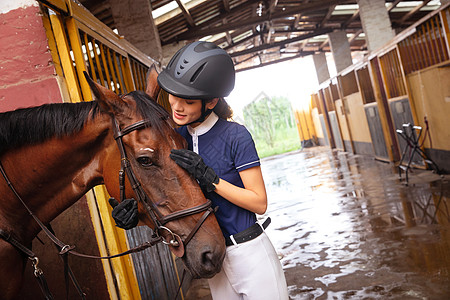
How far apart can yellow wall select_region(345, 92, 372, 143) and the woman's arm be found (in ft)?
27.0

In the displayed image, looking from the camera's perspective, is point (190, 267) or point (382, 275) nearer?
point (190, 267)

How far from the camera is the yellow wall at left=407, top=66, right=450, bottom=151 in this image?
5105 millimetres

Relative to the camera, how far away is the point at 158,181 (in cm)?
135

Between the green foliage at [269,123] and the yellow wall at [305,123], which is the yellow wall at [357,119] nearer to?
the yellow wall at [305,123]

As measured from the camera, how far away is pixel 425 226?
3.63 m

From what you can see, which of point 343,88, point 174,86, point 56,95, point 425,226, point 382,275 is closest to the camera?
point 174,86

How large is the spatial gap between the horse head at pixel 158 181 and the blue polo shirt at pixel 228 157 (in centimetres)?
10

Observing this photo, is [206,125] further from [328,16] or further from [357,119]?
[328,16]

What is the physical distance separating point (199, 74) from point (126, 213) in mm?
523

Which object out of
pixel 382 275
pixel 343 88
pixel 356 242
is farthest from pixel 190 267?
pixel 343 88

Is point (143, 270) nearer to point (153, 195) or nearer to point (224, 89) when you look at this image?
point (153, 195)

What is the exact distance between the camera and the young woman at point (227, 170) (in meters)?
1.36

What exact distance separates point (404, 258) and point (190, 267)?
91.9 inches

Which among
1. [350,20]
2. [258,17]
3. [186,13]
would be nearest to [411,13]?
[350,20]
